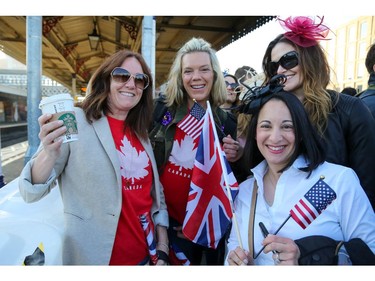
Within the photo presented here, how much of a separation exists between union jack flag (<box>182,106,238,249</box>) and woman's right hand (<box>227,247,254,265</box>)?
0.38 meters

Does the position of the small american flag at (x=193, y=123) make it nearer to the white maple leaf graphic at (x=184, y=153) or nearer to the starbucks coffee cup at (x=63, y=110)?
the white maple leaf graphic at (x=184, y=153)

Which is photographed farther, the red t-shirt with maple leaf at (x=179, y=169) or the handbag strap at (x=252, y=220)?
the red t-shirt with maple leaf at (x=179, y=169)

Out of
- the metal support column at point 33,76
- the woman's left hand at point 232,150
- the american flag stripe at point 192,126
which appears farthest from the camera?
the metal support column at point 33,76

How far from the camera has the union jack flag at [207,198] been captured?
1.88 m

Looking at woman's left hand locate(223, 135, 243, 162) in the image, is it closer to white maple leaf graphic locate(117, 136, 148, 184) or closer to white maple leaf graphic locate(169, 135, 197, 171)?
white maple leaf graphic locate(169, 135, 197, 171)

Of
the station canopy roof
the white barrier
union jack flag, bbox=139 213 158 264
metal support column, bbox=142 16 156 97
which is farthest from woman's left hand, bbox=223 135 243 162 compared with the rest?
the station canopy roof

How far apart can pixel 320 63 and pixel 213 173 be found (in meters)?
0.99

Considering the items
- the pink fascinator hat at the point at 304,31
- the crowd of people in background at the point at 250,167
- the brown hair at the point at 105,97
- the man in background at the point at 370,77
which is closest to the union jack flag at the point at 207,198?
the crowd of people in background at the point at 250,167

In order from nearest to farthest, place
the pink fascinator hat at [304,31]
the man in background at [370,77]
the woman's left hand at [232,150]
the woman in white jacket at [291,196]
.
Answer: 1. the woman in white jacket at [291,196]
2. the pink fascinator hat at [304,31]
3. the woman's left hand at [232,150]
4. the man in background at [370,77]

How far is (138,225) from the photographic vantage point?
181 centimetres

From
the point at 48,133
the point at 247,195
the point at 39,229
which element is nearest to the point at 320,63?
the point at 247,195

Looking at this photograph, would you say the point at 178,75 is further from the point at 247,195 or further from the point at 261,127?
the point at 247,195

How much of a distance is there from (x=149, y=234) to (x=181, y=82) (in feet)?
4.07

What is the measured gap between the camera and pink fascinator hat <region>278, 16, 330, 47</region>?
6.08 ft
